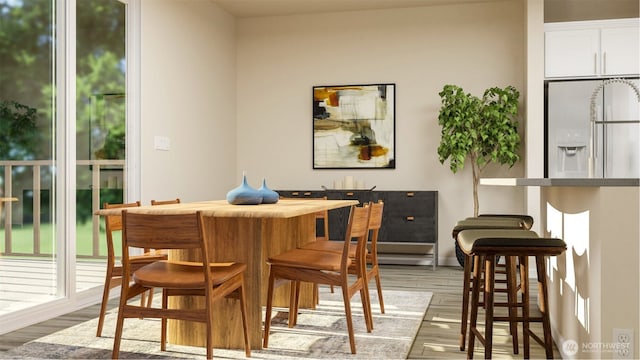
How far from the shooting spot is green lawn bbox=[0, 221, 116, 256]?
12.4 feet

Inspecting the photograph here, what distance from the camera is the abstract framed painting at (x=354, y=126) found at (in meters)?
6.47

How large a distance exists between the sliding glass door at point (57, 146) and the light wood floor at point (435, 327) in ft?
0.53

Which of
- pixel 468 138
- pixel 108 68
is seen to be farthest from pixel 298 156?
pixel 108 68

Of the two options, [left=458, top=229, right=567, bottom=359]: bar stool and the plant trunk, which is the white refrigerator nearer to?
the plant trunk

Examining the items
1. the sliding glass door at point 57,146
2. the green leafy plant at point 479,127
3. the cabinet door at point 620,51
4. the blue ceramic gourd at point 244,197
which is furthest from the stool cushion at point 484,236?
the cabinet door at point 620,51

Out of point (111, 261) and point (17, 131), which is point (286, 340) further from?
point (17, 131)

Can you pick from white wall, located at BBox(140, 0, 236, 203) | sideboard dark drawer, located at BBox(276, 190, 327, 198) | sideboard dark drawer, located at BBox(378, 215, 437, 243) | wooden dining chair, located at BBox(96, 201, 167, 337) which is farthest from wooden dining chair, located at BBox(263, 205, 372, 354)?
sideboard dark drawer, located at BBox(276, 190, 327, 198)

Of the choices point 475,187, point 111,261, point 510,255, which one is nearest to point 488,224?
point 510,255

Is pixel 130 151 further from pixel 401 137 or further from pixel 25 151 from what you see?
pixel 401 137

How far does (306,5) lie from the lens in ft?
21.1

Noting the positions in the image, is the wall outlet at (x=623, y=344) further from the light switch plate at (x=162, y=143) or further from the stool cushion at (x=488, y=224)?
the light switch plate at (x=162, y=143)

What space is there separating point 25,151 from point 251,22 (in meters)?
3.65

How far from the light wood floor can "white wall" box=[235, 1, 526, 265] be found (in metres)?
1.26

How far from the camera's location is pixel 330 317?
12.7 feet
